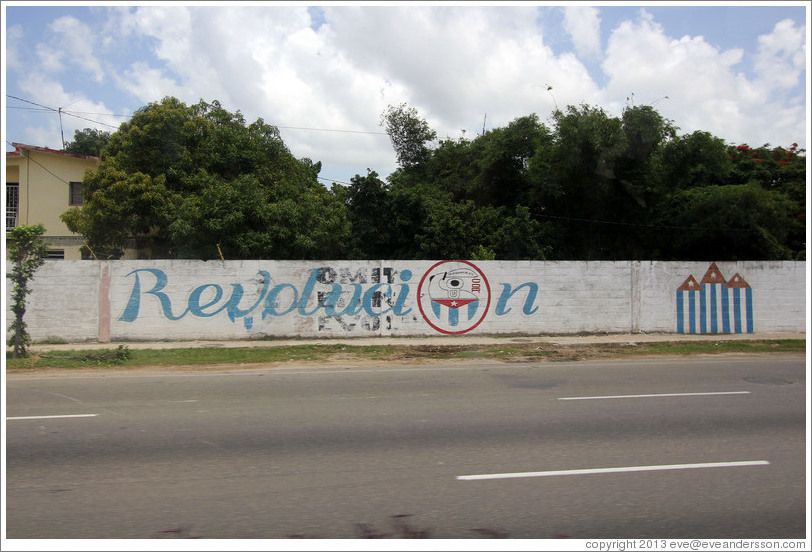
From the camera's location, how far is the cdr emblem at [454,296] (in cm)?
1652

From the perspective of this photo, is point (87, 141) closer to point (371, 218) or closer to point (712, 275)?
point (371, 218)

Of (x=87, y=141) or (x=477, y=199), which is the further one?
(x=87, y=141)

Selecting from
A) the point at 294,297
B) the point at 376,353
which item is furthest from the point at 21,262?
the point at 376,353

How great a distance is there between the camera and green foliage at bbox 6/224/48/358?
12718 millimetres

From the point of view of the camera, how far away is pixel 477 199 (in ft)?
102

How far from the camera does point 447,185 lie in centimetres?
3288

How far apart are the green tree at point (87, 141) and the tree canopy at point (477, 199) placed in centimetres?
2527

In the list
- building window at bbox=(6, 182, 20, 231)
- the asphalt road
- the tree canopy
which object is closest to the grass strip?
the asphalt road

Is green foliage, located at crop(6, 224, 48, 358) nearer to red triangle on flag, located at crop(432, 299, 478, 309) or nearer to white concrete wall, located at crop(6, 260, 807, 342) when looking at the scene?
white concrete wall, located at crop(6, 260, 807, 342)

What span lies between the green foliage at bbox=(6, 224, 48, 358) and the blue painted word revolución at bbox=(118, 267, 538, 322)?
8.44ft

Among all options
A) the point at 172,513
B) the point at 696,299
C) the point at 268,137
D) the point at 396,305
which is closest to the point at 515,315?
the point at 396,305

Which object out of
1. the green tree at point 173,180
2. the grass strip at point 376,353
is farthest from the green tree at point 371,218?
the grass strip at point 376,353

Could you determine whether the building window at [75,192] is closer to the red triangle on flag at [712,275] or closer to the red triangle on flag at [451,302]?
the red triangle on flag at [451,302]

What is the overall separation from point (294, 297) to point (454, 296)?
440cm
